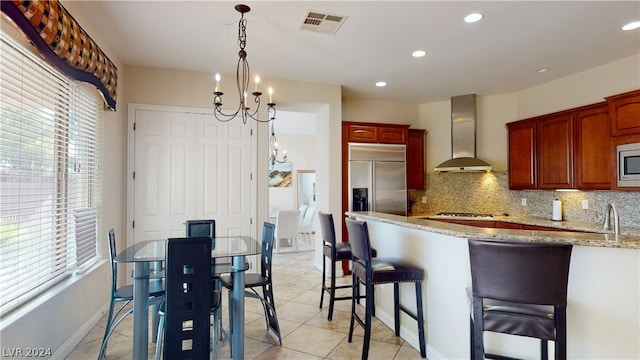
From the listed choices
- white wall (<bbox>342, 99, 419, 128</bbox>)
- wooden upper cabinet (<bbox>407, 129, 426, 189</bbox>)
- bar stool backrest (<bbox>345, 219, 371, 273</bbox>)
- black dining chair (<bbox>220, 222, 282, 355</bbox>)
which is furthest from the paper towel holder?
black dining chair (<bbox>220, 222, 282, 355</bbox>)

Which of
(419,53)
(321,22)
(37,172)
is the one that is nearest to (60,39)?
(37,172)

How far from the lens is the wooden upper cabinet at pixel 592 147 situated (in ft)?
11.6

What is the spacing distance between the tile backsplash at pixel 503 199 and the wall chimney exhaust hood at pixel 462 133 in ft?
1.34

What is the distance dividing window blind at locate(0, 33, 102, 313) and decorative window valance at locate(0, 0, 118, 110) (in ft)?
0.42

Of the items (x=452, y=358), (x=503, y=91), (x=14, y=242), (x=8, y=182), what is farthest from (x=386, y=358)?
(x=503, y=91)

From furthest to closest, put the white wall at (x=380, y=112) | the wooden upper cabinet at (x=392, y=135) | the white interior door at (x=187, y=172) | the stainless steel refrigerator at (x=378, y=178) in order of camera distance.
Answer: the white wall at (x=380, y=112) < the wooden upper cabinet at (x=392, y=135) < the stainless steel refrigerator at (x=378, y=178) < the white interior door at (x=187, y=172)

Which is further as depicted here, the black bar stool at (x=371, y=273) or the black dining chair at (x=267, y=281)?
the black dining chair at (x=267, y=281)

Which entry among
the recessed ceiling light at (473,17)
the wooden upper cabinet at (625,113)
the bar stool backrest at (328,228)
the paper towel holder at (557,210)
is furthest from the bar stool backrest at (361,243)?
the paper towel holder at (557,210)

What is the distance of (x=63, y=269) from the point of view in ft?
8.25

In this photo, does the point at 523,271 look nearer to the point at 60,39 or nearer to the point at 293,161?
the point at 60,39

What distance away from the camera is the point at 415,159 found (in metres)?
5.48

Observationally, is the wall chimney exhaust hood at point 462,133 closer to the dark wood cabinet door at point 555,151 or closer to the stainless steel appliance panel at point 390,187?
the stainless steel appliance panel at point 390,187

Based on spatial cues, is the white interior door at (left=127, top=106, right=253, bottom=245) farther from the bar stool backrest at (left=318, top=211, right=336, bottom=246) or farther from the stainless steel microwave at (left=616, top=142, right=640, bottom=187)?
the stainless steel microwave at (left=616, top=142, right=640, bottom=187)

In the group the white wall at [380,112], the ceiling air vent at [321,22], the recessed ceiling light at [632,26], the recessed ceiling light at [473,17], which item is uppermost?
the ceiling air vent at [321,22]
